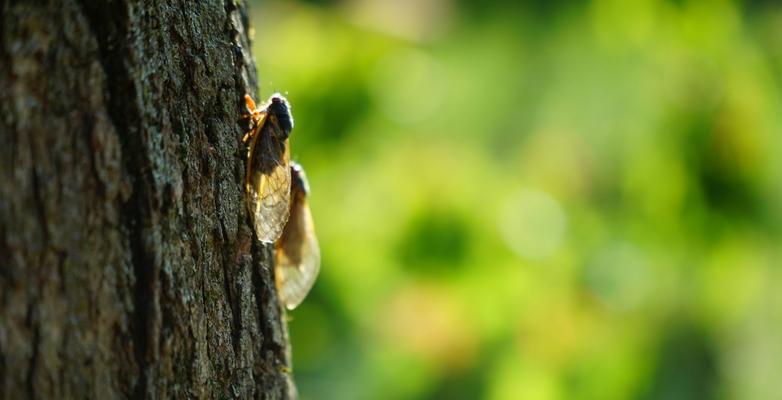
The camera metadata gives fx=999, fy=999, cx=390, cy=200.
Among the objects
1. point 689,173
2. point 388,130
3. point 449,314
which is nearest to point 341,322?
point 449,314

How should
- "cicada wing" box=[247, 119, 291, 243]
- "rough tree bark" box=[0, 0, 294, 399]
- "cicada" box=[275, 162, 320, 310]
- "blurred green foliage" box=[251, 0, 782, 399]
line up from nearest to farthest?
"rough tree bark" box=[0, 0, 294, 399]
"cicada wing" box=[247, 119, 291, 243]
"cicada" box=[275, 162, 320, 310]
"blurred green foliage" box=[251, 0, 782, 399]

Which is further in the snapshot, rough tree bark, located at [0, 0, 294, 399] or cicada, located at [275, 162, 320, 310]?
cicada, located at [275, 162, 320, 310]

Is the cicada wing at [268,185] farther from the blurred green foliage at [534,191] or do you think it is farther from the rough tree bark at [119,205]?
the blurred green foliage at [534,191]

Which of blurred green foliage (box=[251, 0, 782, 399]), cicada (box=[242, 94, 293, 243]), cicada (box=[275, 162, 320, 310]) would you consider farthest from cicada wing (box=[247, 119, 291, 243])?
blurred green foliage (box=[251, 0, 782, 399])

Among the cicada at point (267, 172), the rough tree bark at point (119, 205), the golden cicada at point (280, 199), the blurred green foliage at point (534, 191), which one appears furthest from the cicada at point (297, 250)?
the blurred green foliage at point (534, 191)

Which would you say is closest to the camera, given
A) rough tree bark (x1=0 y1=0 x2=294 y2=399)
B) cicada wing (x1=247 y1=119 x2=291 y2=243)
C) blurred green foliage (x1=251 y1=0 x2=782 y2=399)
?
rough tree bark (x1=0 y1=0 x2=294 y2=399)

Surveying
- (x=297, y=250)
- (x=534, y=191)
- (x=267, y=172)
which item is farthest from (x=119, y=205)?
(x=534, y=191)

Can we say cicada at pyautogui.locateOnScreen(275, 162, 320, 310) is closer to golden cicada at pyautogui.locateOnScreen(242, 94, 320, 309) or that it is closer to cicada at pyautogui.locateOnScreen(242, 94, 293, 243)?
golden cicada at pyautogui.locateOnScreen(242, 94, 320, 309)

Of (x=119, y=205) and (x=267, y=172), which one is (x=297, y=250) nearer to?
(x=267, y=172)
